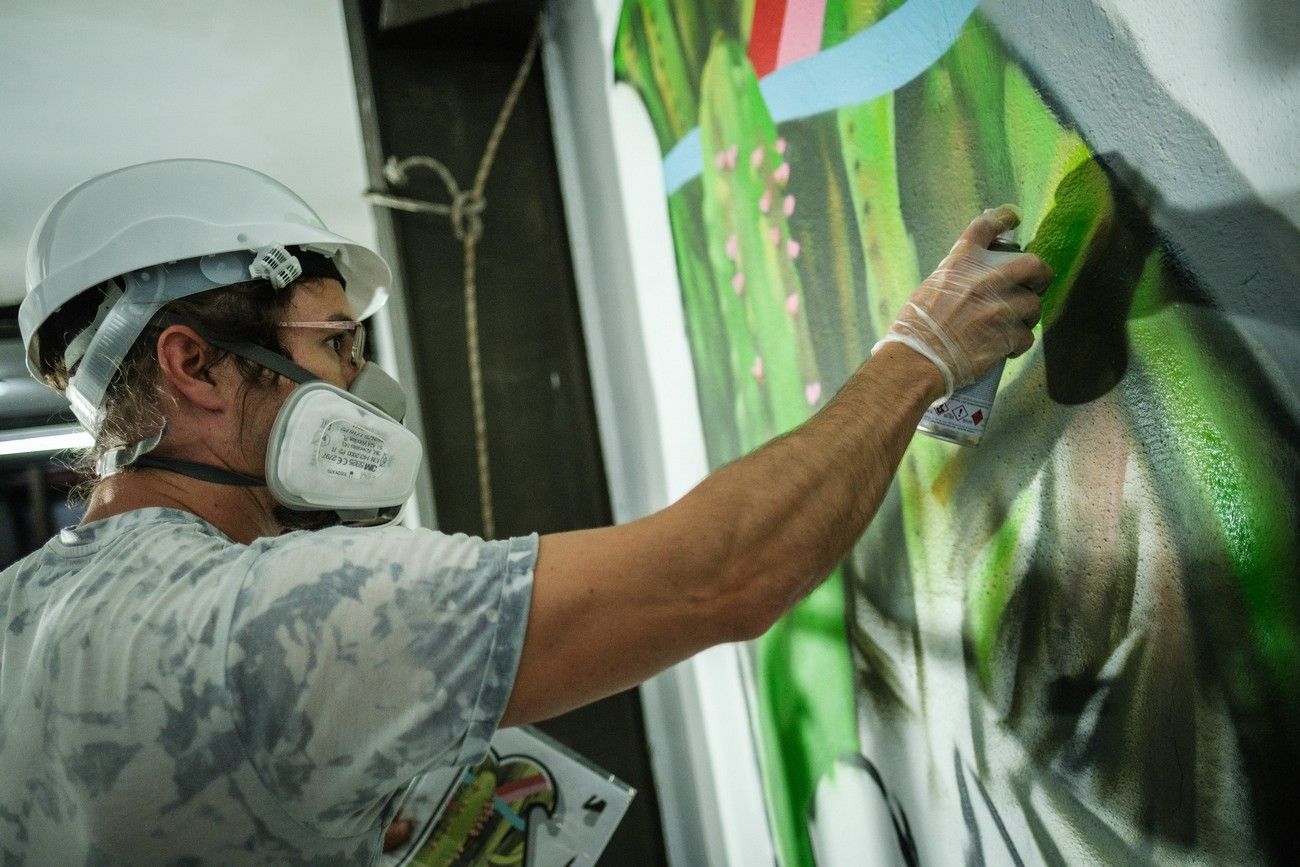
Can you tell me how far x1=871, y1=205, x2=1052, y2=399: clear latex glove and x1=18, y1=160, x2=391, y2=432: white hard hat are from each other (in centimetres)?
85

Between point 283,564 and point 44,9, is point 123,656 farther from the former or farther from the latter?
point 44,9

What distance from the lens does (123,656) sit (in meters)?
0.92

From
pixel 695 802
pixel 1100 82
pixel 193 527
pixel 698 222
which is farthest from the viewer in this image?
pixel 695 802

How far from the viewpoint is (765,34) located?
1442 mm

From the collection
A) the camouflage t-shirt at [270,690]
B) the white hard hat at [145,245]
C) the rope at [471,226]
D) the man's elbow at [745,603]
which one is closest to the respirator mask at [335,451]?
the white hard hat at [145,245]

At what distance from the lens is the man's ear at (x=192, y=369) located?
1225mm

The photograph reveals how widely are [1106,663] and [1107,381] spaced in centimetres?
26

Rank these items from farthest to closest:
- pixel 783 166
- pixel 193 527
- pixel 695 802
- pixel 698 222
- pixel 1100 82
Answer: pixel 695 802 → pixel 698 222 → pixel 783 166 → pixel 193 527 → pixel 1100 82

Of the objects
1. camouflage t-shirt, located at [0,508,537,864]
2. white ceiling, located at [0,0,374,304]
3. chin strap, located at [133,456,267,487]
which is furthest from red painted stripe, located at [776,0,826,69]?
white ceiling, located at [0,0,374,304]

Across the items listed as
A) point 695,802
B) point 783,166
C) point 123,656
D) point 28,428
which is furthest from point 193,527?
point 28,428

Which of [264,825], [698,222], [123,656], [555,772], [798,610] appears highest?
[698,222]

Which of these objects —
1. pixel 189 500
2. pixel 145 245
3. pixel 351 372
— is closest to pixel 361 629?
pixel 189 500

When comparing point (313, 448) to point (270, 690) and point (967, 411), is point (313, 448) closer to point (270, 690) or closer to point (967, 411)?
point (270, 690)

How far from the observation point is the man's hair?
124 cm
